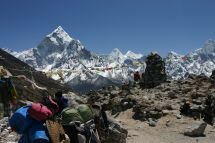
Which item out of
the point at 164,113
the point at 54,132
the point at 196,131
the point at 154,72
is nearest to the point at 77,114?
the point at 54,132

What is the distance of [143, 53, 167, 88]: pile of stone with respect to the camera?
42.2 metres

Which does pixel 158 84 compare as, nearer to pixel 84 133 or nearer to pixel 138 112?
pixel 138 112

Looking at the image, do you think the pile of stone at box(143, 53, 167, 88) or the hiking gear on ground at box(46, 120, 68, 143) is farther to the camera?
the pile of stone at box(143, 53, 167, 88)

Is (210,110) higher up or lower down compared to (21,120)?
higher up

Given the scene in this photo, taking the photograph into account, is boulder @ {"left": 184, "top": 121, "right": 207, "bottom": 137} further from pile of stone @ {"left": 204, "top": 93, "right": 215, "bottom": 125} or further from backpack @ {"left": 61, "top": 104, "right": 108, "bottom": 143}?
backpack @ {"left": 61, "top": 104, "right": 108, "bottom": 143}

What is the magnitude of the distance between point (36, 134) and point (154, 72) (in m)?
37.9

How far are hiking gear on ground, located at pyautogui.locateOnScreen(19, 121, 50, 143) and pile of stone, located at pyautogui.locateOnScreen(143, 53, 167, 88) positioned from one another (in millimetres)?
34282

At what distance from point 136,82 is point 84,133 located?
35.1 m

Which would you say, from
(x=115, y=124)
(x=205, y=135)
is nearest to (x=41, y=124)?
(x=115, y=124)

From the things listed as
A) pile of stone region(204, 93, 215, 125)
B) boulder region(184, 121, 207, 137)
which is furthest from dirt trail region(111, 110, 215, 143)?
pile of stone region(204, 93, 215, 125)

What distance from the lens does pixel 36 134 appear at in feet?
23.5

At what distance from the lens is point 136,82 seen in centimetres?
4356

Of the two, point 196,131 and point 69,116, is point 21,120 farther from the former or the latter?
point 196,131

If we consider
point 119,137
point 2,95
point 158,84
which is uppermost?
point 158,84
